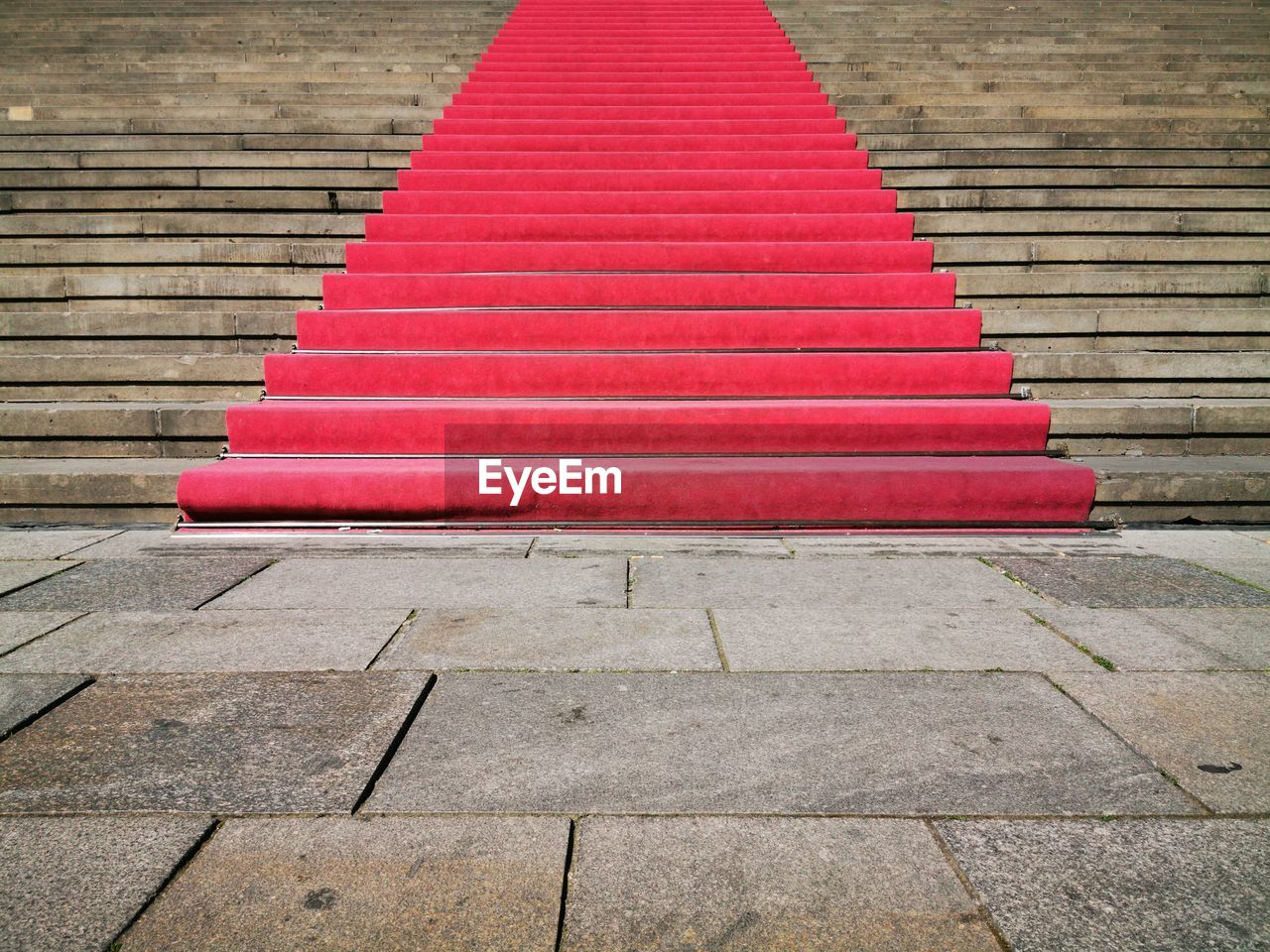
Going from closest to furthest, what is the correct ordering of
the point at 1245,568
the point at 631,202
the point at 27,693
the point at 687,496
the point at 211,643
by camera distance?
the point at 27,693
the point at 211,643
the point at 1245,568
the point at 687,496
the point at 631,202

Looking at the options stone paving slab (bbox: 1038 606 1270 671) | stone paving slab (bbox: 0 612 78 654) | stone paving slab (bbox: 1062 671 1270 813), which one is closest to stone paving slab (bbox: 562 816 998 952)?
stone paving slab (bbox: 1062 671 1270 813)

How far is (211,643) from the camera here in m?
2.75

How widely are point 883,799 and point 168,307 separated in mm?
5617

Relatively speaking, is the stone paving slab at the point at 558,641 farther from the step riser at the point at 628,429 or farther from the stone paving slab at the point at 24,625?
the step riser at the point at 628,429

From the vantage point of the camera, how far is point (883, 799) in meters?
1.88

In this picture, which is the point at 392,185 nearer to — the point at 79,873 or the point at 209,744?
the point at 209,744

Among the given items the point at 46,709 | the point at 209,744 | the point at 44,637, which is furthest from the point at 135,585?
the point at 209,744

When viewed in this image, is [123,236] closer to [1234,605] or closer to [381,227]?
[381,227]

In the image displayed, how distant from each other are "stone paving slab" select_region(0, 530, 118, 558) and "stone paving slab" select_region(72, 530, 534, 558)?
10 cm

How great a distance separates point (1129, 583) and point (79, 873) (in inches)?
143

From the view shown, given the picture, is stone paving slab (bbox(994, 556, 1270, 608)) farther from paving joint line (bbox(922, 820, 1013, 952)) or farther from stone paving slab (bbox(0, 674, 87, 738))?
stone paving slab (bbox(0, 674, 87, 738))

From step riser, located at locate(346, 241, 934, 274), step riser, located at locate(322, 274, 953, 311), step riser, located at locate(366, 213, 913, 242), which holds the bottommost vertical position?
→ step riser, located at locate(322, 274, 953, 311)

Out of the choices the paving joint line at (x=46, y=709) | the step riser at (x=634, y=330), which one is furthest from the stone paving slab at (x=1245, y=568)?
the paving joint line at (x=46, y=709)

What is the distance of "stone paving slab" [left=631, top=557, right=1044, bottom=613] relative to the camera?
3193 millimetres
